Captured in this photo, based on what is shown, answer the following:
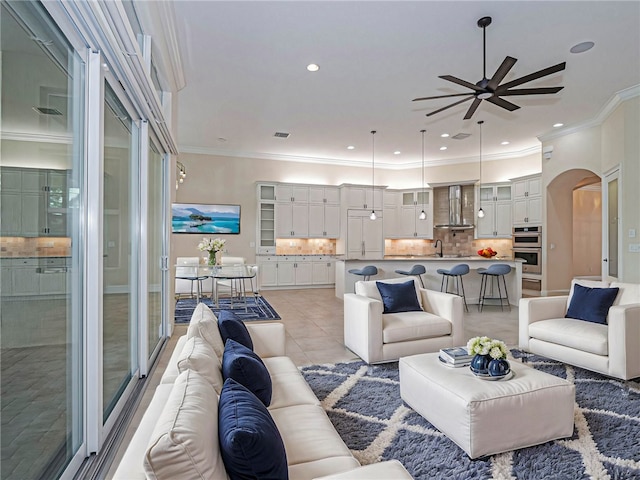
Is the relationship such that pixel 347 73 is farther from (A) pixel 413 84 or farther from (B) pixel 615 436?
(B) pixel 615 436

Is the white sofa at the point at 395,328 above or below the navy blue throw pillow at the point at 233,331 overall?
below

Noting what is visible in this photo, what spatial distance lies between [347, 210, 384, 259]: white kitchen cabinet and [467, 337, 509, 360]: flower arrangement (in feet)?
23.0

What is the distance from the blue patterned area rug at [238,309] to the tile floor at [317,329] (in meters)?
0.18

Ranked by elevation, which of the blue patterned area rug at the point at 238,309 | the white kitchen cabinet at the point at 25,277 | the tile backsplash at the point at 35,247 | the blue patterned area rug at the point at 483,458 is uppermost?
the tile backsplash at the point at 35,247

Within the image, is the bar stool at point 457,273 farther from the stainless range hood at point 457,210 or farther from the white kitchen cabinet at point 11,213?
the white kitchen cabinet at point 11,213

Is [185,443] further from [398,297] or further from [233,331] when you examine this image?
[398,297]

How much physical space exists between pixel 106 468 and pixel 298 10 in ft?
12.0

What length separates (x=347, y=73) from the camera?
475 centimetres

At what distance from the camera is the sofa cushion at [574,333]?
318 centimetres

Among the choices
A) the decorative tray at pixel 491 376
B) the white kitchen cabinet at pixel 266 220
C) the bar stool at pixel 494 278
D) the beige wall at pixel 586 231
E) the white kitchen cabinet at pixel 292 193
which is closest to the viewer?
the decorative tray at pixel 491 376

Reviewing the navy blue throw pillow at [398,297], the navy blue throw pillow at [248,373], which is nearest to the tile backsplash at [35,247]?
the navy blue throw pillow at [248,373]

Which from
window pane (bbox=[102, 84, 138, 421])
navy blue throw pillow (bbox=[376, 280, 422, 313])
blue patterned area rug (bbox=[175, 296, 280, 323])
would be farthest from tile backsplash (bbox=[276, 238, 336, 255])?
window pane (bbox=[102, 84, 138, 421])

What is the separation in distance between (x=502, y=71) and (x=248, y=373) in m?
3.31

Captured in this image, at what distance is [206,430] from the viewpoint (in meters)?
1.05
